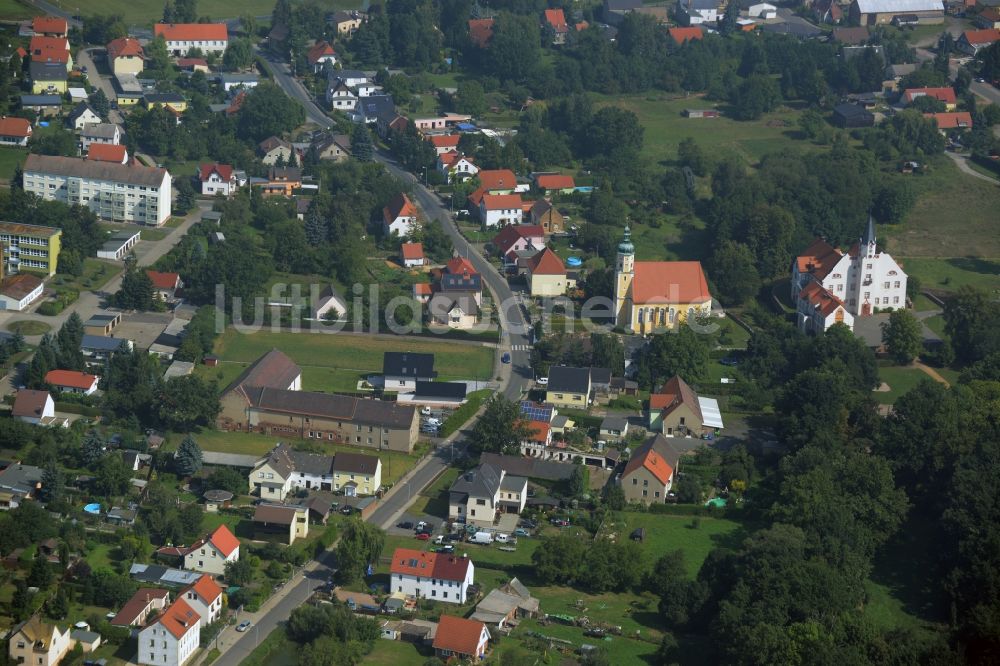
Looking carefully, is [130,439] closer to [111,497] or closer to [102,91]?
[111,497]

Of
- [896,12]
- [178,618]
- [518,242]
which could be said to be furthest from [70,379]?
[896,12]

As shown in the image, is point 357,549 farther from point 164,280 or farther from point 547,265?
point 547,265

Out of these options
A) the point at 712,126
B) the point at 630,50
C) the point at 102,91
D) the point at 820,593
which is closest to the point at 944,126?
the point at 712,126

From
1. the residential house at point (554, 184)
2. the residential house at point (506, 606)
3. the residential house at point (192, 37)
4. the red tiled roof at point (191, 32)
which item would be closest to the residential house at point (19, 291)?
the residential house at point (554, 184)

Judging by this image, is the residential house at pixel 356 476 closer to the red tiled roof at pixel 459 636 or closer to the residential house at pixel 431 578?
the residential house at pixel 431 578

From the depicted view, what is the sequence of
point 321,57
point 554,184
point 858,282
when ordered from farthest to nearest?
1. point 321,57
2. point 554,184
3. point 858,282

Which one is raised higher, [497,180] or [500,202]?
[497,180]
